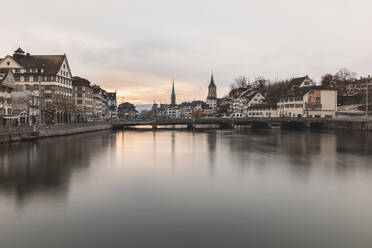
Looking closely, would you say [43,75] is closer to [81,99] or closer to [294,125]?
[81,99]

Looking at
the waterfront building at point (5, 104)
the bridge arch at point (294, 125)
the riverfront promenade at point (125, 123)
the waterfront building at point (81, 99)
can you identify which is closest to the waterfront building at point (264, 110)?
the riverfront promenade at point (125, 123)

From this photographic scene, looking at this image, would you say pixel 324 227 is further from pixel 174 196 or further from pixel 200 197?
pixel 174 196

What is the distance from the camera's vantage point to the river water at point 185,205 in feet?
28.0

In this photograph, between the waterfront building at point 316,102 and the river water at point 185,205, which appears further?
the waterfront building at point 316,102

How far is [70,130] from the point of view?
46375 millimetres

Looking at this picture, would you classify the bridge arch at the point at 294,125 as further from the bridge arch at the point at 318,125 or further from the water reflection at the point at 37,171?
the water reflection at the point at 37,171

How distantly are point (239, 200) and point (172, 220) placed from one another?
12.7 feet

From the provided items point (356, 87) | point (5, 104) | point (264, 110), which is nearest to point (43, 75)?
point (5, 104)

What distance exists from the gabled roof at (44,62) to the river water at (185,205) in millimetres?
47708

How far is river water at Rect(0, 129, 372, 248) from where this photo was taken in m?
8.53

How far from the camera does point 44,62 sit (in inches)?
2520

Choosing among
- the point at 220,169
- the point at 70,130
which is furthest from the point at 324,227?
the point at 70,130

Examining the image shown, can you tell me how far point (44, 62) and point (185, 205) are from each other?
213ft

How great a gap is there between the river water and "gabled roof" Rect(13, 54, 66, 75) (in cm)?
4771
